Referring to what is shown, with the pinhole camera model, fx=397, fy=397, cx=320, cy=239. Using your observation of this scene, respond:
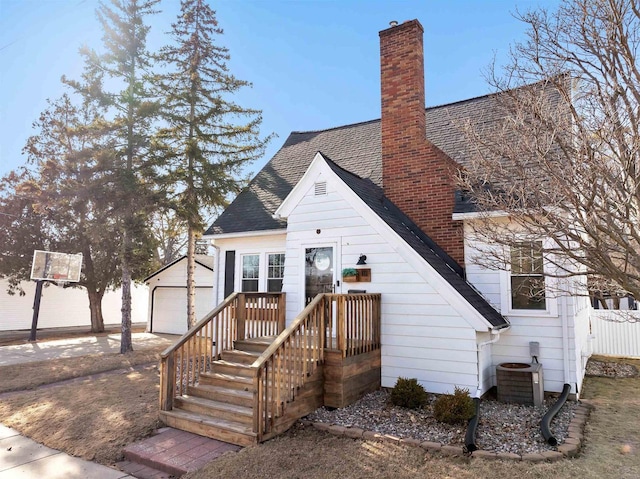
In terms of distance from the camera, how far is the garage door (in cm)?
1980

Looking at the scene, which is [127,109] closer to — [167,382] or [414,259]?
[167,382]

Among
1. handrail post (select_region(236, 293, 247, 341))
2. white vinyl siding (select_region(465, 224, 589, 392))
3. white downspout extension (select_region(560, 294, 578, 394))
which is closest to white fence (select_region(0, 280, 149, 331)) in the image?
handrail post (select_region(236, 293, 247, 341))

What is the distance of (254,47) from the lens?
14.7 meters

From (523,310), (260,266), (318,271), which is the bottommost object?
(523,310)

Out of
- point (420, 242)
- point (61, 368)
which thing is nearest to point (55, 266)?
point (61, 368)

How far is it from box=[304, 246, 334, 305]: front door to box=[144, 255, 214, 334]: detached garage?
451 inches

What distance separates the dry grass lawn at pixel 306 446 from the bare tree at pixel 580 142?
6.99ft

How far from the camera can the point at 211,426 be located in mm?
5586

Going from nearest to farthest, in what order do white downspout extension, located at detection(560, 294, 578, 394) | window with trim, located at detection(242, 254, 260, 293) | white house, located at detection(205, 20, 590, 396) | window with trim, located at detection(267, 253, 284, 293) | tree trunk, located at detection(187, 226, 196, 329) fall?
white house, located at detection(205, 20, 590, 396), white downspout extension, located at detection(560, 294, 578, 394), window with trim, located at detection(267, 253, 284, 293), window with trim, located at detection(242, 254, 260, 293), tree trunk, located at detection(187, 226, 196, 329)

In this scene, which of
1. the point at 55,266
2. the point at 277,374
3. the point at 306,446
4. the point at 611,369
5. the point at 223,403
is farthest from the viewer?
the point at 55,266

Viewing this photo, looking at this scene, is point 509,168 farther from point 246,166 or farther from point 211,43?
A: point 211,43

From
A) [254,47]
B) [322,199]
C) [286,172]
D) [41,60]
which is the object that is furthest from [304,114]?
[322,199]

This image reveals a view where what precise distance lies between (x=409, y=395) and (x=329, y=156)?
783cm

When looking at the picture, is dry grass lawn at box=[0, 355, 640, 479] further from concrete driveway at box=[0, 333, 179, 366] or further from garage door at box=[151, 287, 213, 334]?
garage door at box=[151, 287, 213, 334]
